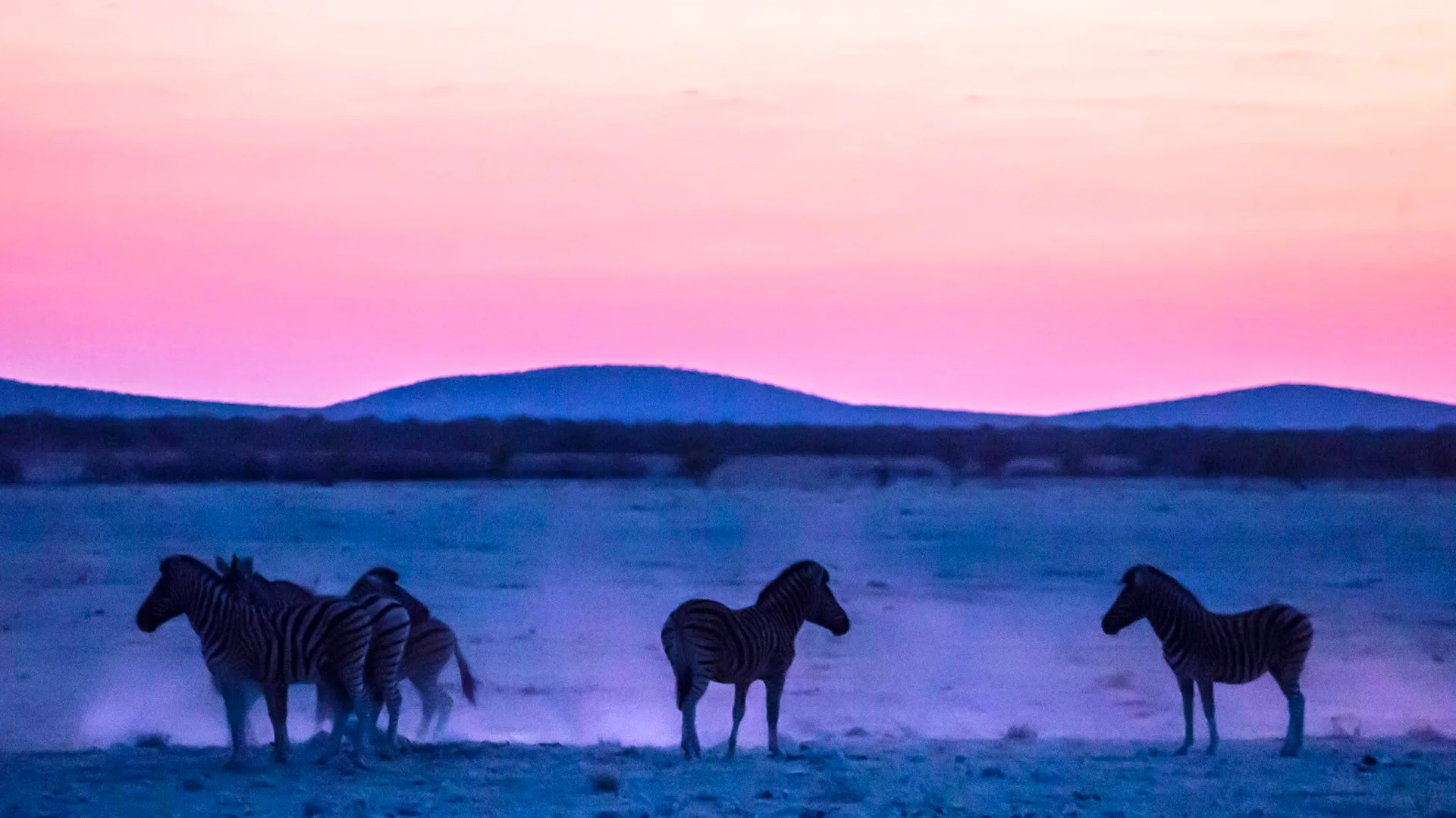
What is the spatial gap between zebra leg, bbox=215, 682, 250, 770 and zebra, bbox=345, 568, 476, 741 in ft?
4.01

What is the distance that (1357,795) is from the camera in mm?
10531

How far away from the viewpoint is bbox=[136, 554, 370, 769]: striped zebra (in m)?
A: 11.4

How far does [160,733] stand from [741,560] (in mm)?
14660

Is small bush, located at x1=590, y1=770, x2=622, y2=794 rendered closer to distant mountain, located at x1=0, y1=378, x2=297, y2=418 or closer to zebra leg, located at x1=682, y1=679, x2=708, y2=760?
zebra leg, located at x1=682, y1=679, x2=708, y2=760

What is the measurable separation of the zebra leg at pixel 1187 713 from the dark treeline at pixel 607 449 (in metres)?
37.2

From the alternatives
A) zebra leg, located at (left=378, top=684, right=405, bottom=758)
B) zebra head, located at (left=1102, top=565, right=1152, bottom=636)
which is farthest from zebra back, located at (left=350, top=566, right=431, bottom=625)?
zebra head, located at (left=1102, top=565, right=1152, bottom=636)

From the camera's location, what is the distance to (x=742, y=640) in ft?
40.3

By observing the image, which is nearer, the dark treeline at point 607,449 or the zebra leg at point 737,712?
the zebra leg at point 737,712

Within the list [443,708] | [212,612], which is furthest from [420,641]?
[212,612]

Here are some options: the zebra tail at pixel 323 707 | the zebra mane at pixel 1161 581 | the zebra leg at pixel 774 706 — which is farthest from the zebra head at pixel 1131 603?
the zebra tail at pixel 323 707

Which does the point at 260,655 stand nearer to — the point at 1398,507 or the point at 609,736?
the point at 609,736

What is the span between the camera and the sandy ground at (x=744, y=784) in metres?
10.0

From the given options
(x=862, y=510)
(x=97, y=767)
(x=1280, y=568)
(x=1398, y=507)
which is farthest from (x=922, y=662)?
(x=1398, y=507)

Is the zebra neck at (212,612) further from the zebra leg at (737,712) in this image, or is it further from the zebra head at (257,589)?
the zebra leg at (737,712)
